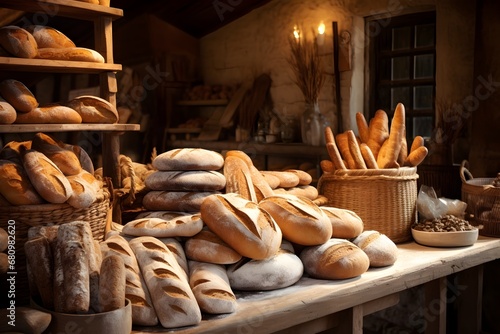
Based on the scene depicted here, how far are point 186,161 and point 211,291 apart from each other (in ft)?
2.32

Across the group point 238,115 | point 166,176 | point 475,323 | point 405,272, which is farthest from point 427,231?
point 238,115

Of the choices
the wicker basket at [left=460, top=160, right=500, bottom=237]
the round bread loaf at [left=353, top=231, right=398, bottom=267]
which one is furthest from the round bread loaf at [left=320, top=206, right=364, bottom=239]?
the wicker basket at [left=460, top=160, right=500, bottom=237]

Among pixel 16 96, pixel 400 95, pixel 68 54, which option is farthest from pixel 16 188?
pixel 400 95

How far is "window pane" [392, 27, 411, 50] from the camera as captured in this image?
14.7 feet

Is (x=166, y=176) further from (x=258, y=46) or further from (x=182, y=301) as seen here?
(x=258, y=46)

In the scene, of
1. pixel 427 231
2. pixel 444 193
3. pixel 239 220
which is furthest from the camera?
pixel 444 193

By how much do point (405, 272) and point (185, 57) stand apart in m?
4.83

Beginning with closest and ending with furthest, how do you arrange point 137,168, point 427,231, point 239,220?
point 239,220 → point 427,231 → point 137,168

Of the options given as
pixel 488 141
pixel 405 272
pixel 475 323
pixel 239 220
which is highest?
pixel 488 141

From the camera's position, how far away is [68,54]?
219 cm

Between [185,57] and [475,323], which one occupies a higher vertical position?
[185,57]

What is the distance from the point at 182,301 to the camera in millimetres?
1510

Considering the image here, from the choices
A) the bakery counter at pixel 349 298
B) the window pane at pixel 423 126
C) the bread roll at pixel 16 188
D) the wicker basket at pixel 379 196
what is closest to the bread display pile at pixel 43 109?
the bread roll at pixel 16 188

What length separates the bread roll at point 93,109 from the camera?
87.2 inches
